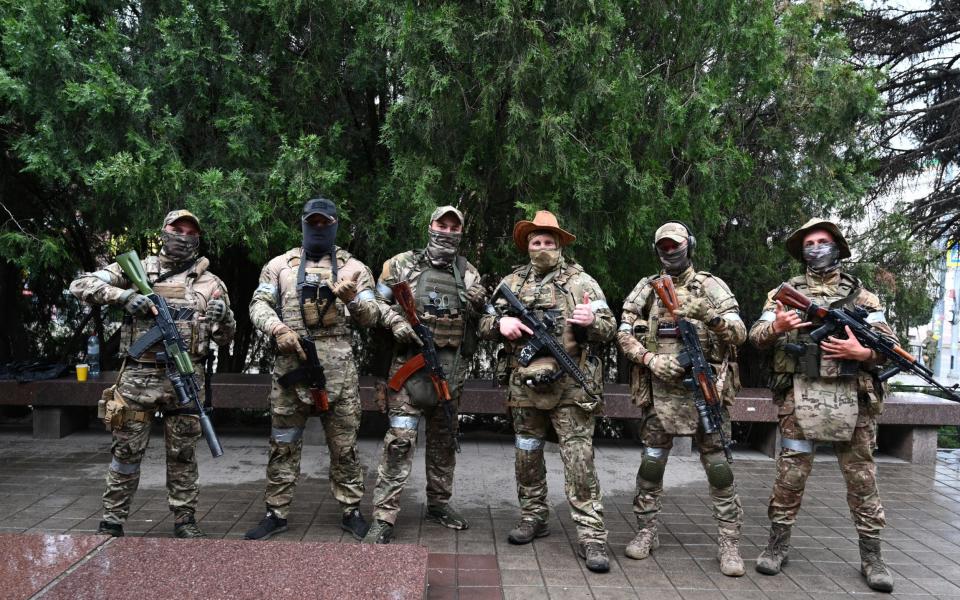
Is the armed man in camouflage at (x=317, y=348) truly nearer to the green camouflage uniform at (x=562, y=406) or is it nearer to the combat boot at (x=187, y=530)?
the combat boot at (x=187, y=530)

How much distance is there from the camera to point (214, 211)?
19.3ft

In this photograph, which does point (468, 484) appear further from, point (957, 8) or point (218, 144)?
point (957, 8)

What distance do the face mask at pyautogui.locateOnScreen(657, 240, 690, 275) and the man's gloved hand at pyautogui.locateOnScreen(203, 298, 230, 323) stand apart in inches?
117

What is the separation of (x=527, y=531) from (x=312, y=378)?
1792 mm

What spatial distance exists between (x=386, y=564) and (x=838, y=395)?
9.47 feet

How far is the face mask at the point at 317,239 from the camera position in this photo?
459 centimetres

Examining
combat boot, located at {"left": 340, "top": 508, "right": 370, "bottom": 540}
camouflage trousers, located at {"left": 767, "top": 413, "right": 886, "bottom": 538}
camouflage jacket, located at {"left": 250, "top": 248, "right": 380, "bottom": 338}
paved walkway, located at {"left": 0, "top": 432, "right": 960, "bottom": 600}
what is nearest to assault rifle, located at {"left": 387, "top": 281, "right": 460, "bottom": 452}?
camouflage jacket, located at {"left": 250, "top": 248, "right": 380, "bottom": 338}

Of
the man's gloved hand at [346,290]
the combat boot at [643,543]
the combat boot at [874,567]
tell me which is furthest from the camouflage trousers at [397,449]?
the combat boot at [874,567]

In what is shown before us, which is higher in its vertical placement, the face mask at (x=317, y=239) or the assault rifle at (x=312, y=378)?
the face mask at (x=317, y=239)

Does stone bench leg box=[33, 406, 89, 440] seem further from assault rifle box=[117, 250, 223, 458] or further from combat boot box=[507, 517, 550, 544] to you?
combat boot box=[507, 517, 550, 544]

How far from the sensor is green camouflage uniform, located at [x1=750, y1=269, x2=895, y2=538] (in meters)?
4.18

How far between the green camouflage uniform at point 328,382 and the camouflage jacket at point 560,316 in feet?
3.13

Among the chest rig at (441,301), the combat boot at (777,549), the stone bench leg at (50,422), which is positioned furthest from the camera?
the stone bench leg at (50,422)

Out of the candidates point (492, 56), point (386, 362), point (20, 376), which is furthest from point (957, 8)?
point (20, 376)
